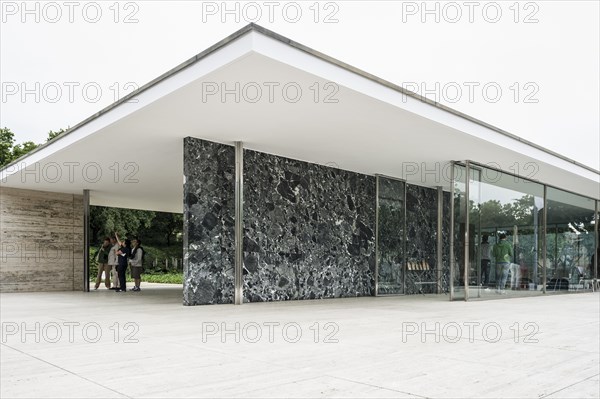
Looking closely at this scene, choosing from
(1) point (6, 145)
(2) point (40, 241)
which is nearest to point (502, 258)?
(2) point (40, 241)

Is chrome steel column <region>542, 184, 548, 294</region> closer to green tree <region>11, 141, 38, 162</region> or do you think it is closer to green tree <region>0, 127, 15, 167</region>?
green tree <region>11, 141, 38, 162</region>

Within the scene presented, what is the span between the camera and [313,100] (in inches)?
300

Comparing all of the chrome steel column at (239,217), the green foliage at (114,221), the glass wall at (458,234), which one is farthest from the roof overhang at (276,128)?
the green foliage at (114,221)

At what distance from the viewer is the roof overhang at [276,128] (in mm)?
6684

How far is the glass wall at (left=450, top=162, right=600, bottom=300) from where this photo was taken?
38.9 feet

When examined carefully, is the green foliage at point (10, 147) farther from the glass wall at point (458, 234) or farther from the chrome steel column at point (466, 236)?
the chrome steel column at point (466, 236)

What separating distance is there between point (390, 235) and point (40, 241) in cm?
942

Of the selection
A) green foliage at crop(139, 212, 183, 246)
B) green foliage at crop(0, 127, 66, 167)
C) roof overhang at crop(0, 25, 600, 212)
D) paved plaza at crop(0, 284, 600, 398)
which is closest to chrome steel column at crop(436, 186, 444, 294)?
roof overhang at crop(0, 25, 600, 212)

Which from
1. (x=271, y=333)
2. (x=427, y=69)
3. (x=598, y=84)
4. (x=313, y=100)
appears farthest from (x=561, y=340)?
(x=598, y=84)

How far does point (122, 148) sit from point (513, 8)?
7302mm

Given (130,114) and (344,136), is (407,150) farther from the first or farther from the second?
(130,114)

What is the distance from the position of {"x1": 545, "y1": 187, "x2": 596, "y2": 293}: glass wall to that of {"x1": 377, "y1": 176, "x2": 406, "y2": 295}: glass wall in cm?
397

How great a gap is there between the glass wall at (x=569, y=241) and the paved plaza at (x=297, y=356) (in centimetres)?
782

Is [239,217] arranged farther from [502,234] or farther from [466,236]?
[502,234]
